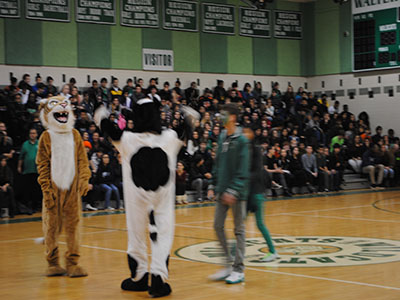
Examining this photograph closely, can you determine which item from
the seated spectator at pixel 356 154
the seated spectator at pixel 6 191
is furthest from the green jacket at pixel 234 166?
the seated spectator at pixel 356 154

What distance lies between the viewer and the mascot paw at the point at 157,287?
6512 millimetres

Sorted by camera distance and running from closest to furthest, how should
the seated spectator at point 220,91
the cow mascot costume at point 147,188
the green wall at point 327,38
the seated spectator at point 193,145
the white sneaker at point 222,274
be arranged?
the cow mascot costume at point 147,188, the white sneaker at point 222,274, the seated spectator at point 193,145, the seated spectator at point 220,91, the green wall at point 327,38

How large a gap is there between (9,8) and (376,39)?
14.0 m

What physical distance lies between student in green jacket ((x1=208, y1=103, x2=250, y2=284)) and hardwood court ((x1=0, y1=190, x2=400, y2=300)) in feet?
0.85

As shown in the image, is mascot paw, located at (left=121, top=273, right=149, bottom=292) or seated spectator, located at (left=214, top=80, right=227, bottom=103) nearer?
mascot paw, located at (left=121, top=273, right=149, bottom=292)

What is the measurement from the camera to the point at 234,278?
277 inches

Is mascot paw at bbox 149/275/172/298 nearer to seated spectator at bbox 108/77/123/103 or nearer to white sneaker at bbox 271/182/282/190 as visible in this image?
white sneaker at bbox 271/182/282/190

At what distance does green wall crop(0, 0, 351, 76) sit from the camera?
70.3ft

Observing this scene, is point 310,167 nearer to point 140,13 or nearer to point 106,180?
point 106,180

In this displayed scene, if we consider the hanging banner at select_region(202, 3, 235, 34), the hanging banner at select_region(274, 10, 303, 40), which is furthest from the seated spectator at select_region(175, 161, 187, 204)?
the hanging banner at select_region(274, 10, 303, 40)

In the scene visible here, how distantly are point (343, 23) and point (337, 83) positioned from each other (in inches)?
101

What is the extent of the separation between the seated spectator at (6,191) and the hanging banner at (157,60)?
32.4 ft

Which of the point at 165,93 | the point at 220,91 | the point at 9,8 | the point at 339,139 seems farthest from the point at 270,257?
the point at 220,91

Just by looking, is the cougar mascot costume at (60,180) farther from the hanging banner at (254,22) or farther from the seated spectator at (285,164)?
the hanging banner at (254,22)
